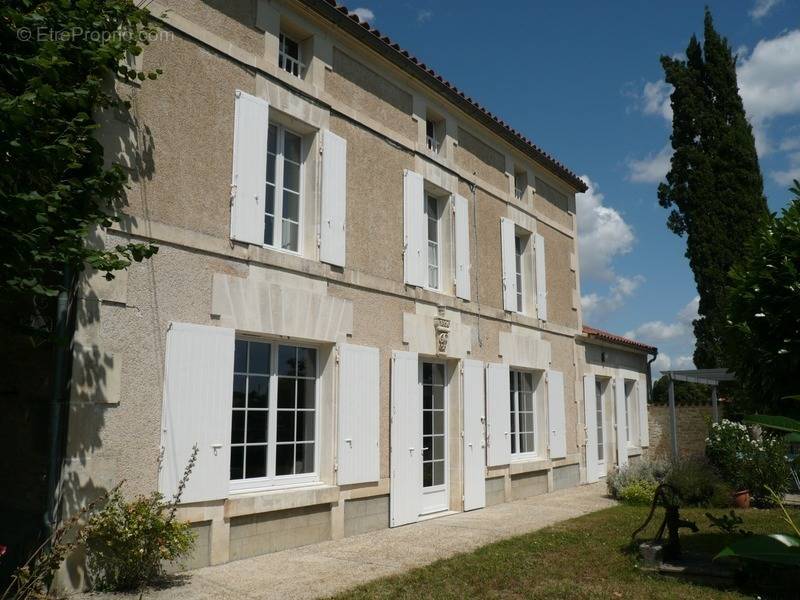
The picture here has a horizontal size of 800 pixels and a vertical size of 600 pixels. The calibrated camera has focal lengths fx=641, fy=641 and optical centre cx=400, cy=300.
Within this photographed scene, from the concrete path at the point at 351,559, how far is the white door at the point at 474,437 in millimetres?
279

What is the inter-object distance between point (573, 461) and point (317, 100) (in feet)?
27.7

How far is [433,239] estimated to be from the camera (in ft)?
32.2

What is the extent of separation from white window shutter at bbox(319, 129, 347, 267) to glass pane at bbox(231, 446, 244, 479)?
90.4 inches

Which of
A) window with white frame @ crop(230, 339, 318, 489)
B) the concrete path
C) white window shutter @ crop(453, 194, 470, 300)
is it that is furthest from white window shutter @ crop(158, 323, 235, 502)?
white window shutter @ crop(453, 194, 470, 300)

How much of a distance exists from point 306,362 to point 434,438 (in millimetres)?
2727

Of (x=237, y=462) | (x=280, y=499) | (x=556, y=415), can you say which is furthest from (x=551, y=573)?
(x=556, y=415)

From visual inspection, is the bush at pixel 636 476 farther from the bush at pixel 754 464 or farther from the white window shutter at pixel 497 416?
the white window shutter at pixel 497 416

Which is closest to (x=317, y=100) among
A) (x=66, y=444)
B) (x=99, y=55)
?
(x=99, y=55)

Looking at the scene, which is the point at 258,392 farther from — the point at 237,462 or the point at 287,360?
the point at 237,462

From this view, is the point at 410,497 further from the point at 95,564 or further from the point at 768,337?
the point at 768,337

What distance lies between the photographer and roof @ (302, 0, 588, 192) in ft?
25.3

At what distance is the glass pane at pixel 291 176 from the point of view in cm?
749

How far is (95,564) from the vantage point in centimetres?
499

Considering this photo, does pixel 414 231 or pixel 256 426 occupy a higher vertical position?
pixel 414 231
